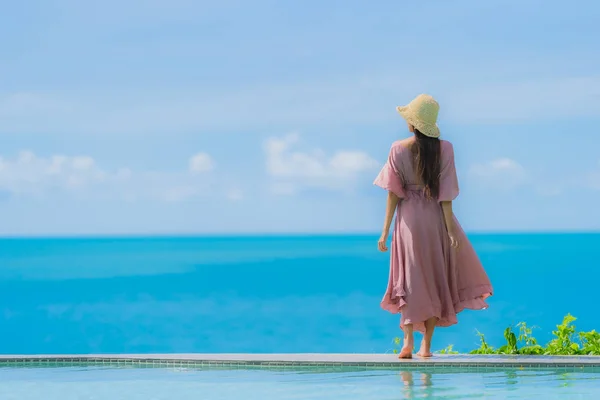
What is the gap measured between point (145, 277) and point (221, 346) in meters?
43.4

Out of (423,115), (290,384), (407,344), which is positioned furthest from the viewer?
(407,344)

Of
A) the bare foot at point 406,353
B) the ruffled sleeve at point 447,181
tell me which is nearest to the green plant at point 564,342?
the bare foot at point 406,353

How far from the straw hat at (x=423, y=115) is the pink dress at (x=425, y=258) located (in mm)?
126

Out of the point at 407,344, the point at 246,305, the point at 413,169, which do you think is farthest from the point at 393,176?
the point at 246,305

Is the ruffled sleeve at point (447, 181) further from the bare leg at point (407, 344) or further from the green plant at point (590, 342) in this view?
the green plant at point (590, 342)

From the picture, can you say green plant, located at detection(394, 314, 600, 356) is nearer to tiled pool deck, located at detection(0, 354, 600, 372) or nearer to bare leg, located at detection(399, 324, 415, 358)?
tiled pool deck, located at detection(0, 354, 600, 372)

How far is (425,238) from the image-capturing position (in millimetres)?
6836

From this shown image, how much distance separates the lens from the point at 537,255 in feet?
283

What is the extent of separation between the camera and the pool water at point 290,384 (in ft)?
19.5

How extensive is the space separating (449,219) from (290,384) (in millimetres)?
1384

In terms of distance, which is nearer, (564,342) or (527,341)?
(564,342)

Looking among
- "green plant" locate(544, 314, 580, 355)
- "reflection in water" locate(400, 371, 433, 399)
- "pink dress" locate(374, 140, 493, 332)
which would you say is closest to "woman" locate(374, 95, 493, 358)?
"pink dress" locate(374, 140, 493, 332)

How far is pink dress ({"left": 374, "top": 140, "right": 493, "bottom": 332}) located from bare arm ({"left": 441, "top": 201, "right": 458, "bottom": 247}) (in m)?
0.04

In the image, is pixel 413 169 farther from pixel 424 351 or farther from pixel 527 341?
pixel 527 341
